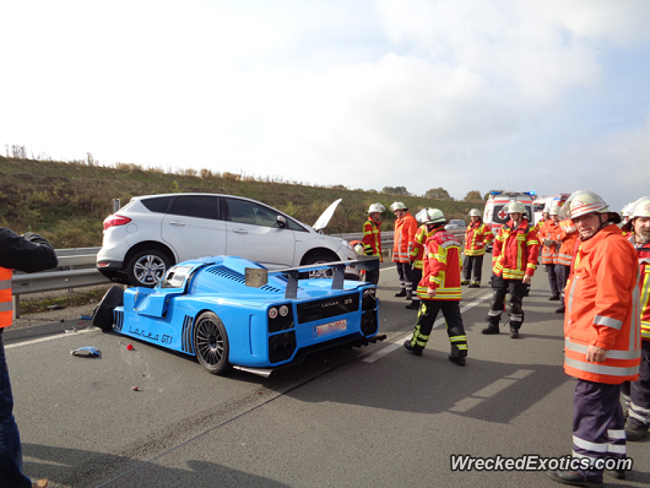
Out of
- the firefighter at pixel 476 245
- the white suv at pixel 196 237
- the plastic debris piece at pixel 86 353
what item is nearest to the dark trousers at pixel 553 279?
the firefighter at pixel 476 245

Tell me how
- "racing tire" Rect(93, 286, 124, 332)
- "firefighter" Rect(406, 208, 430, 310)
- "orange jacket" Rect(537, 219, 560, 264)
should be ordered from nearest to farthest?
"racing tire" Rect(93, 286, 124, 332) → "firefighter" Rect(406, 208, 430, 310) → "orange jacket" Rect(537, 219, 560, 264)

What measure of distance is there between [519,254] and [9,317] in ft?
19.7

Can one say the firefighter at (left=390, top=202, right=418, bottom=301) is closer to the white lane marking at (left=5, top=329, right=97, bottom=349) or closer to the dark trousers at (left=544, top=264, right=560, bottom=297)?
→ the dark trousers at (left=544, top=264, right=560, bottom=297)

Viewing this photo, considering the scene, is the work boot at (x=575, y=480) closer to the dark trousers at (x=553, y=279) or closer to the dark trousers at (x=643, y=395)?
the dark trousers at (x=643, y=395)

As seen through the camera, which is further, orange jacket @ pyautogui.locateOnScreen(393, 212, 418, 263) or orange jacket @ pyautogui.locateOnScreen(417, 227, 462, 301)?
orange jacket @ pyautogui.locateOnScreen(393, 212, 418, 263)

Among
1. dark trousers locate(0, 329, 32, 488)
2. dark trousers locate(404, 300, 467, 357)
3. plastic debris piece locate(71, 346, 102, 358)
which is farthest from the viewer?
dark trousers locate(404, 300, 467, 357)

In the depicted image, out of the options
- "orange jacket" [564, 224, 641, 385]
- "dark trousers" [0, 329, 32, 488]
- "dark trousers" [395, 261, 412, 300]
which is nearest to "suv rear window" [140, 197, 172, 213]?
"dark trousers" [395, 261, 412, 300]

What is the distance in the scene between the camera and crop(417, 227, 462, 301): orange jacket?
5156 millimetres

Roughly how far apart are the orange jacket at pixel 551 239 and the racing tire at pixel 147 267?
24.8ft

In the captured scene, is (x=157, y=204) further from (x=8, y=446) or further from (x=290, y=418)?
(x=8, y=446)

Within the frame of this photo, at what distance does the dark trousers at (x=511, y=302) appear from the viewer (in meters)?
6.41

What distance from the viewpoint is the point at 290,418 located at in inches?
143

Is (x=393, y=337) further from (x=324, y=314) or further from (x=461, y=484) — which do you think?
(x=461, y=484)

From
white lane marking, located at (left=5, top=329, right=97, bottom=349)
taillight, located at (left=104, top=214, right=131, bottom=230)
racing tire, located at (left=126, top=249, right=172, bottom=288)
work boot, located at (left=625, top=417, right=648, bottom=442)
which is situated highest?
taillight, located at (left=104, top=214, right=131, bottom=230)
